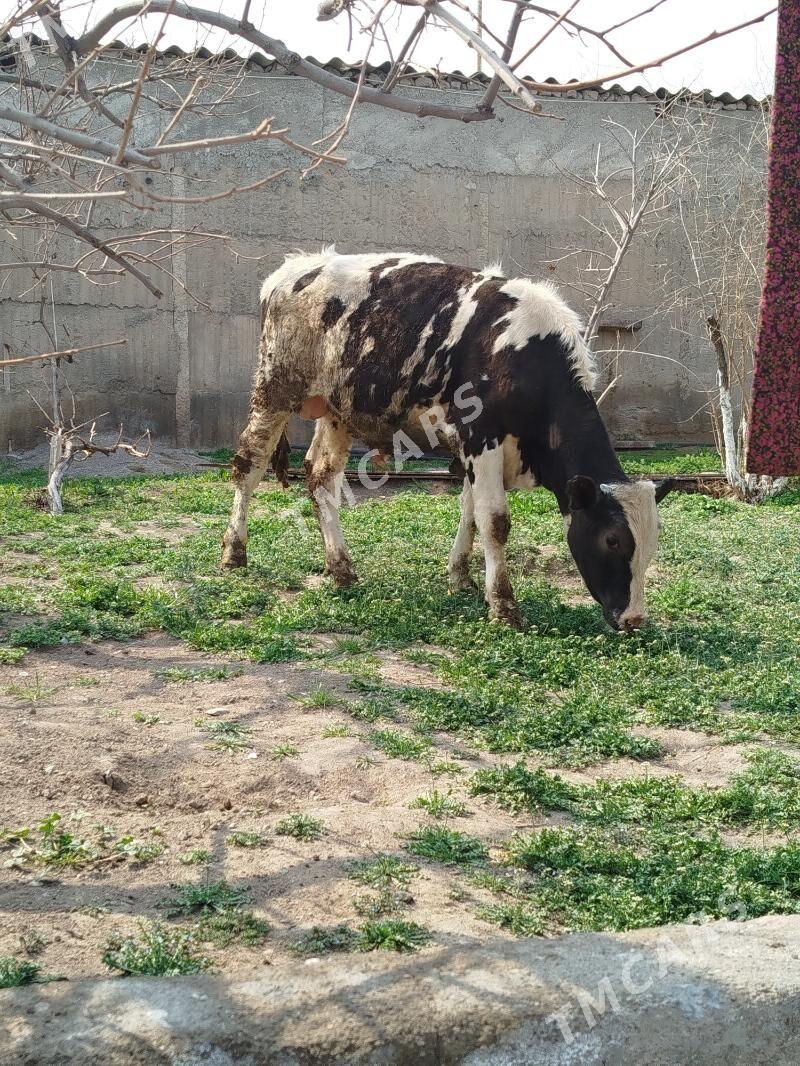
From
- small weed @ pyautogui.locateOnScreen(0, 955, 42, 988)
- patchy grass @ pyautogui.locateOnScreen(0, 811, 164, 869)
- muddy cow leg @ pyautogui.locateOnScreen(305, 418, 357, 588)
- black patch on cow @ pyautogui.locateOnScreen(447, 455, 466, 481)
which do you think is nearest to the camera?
small weed @ pyautogui.locateOnScreen(0, 955, 42, 988)

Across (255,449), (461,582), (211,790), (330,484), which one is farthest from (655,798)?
(255,449)

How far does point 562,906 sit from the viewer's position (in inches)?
145

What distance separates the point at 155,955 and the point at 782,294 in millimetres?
2777

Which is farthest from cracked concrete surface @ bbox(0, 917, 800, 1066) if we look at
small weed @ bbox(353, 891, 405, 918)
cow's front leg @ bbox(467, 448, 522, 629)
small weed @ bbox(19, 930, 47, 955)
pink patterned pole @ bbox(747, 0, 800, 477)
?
cow's front leg @ bbox(467, 448, 522, 629)

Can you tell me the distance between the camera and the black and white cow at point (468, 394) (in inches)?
287

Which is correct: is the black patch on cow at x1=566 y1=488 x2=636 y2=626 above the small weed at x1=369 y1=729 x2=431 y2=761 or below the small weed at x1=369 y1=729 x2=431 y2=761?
above

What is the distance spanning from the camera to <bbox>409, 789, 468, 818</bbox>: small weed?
Answer: 175 inches

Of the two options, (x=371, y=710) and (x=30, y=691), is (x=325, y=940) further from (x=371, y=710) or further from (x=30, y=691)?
(x=30, y=691)

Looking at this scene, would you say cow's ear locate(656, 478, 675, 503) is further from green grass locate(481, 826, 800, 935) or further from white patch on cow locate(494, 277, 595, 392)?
green grass locate(481, 826, 800, 935)

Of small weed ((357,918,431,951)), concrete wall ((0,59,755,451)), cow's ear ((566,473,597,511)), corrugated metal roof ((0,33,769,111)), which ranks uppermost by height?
corrugated metal roof ((0,33,769,111))

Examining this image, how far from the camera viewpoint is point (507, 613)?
7.50 meters

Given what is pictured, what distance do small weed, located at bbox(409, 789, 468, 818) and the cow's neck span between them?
11.3ft

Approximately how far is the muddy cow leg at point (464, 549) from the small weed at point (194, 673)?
2498 millimetres

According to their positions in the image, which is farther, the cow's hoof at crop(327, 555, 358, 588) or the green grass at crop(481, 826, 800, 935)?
the cow's hoof at crop(327, 555, 358, 588)
